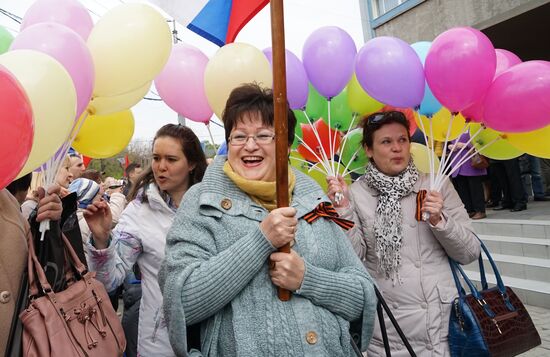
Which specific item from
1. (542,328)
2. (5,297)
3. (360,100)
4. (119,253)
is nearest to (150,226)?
(119,253)

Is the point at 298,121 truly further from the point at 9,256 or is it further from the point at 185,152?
the point at 9,256

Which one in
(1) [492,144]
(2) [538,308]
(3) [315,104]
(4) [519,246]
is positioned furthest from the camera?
(4) [519,246]

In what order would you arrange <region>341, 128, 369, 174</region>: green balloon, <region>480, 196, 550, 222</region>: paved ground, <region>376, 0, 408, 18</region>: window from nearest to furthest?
1. <region>341, 128, 369, 174</region>: green balloon
2. <region>480, 196, 550, 222</region>: paved ground
3. <region>376, 0, 408, 18</region>: window

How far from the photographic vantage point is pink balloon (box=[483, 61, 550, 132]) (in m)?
2.04

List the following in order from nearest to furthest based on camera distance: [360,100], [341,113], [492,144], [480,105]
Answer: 1. [480,105]
2. [492,144]
3. [360,100]
4. [341,113]

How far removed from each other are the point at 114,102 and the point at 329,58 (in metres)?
1.36

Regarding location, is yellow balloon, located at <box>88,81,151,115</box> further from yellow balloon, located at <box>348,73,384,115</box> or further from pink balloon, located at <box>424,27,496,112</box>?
pink balloon, located at <box>424,27,496,112</box>

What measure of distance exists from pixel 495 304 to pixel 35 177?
2433mm

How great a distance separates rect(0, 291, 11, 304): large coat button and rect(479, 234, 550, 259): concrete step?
4896mm

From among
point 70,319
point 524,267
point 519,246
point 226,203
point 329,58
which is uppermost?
point 329,58

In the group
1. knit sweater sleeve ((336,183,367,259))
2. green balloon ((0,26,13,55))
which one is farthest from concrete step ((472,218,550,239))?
green balloon ((0,26,13,55))

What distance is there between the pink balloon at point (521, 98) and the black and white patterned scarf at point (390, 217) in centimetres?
52

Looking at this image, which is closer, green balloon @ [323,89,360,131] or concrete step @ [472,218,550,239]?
green balloon @ [323,89,360,131]

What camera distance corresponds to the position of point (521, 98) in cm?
205
